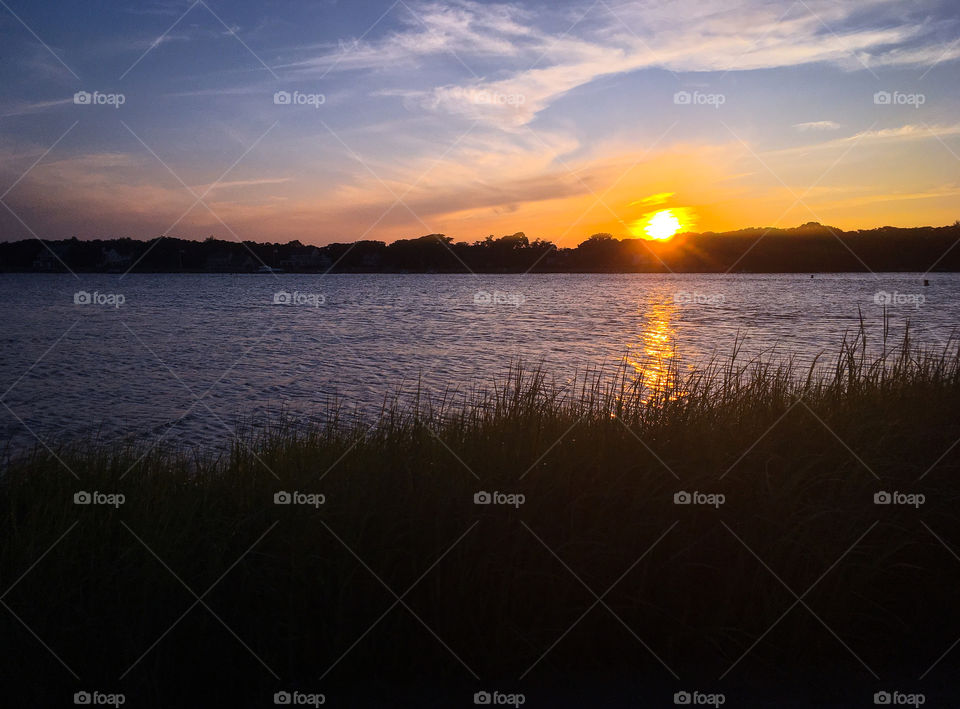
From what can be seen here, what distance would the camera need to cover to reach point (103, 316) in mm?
43625

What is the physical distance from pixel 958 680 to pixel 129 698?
4985 millimetres

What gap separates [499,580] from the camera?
4637 millimetres

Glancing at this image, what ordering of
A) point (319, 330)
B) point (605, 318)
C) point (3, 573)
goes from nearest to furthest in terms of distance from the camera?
point (3, 573) → point (319, 330) → point (605, 318)

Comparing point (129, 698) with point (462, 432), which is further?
point (462, 432)

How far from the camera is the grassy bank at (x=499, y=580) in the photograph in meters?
4.19

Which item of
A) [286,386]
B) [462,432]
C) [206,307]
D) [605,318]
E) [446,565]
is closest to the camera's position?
[446,565]

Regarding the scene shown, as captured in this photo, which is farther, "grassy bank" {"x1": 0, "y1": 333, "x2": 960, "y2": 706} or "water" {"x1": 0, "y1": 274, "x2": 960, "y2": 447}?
"water" {"x1": 0, "y1": 274, "x2": 960, "y2": 447}

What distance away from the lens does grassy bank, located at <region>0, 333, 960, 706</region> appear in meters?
4.19

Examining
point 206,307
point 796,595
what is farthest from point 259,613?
point 206,307

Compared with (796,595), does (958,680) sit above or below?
below

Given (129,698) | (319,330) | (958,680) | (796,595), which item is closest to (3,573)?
(129,698)

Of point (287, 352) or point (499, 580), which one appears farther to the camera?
point (287, 352)

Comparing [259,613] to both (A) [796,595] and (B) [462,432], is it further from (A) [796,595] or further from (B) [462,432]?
(A) [796,595]

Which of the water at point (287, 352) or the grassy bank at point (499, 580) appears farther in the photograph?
the water at point (287, 352)
